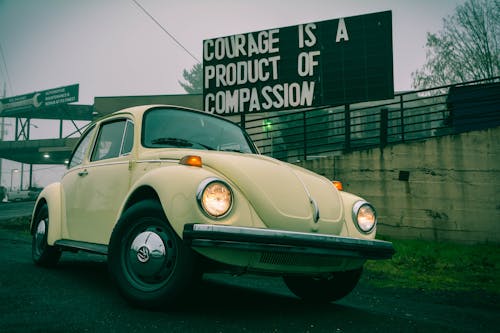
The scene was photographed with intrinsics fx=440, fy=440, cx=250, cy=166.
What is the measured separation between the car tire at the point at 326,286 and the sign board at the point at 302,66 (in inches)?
336

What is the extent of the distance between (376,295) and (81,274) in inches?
126

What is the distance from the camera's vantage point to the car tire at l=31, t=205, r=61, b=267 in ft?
16.7

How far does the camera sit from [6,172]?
77562mm

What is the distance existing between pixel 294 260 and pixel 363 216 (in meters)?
0.92

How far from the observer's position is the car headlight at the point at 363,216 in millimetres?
3580

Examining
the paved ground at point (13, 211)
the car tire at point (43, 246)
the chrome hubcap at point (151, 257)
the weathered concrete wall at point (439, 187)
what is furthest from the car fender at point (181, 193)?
the paved ground at point (13, 211)

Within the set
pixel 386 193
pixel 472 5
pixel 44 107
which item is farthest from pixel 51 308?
pixel 44 107

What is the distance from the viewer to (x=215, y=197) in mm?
2908

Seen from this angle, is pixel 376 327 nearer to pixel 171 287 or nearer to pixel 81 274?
pixel 171 287

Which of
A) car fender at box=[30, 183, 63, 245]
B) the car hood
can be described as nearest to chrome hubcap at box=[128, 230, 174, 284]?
the car hood

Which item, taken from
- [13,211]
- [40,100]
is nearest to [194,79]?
[40,100]

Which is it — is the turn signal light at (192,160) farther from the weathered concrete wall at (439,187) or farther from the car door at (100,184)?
the weathered concrete wall at (439,187)

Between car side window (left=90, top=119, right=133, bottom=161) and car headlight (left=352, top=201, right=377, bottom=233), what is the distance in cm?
211

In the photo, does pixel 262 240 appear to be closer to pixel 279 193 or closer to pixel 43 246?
pixel 279 193
